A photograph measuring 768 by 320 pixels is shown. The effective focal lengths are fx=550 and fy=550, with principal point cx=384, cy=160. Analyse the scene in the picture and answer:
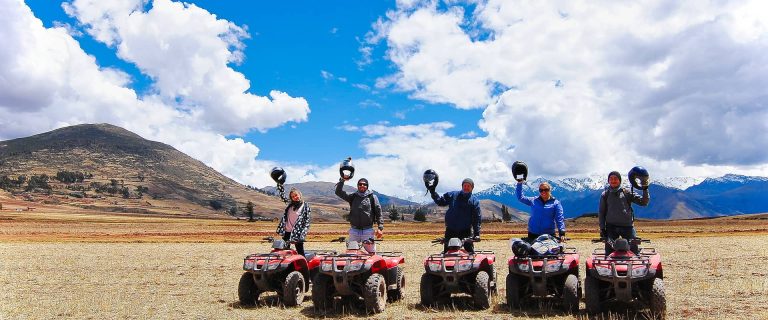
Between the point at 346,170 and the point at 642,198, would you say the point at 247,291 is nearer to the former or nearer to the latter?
the point at 346,170

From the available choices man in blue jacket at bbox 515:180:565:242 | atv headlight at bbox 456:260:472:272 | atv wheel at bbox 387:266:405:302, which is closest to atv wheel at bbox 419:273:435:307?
atv headlight at bbox 456:260:472:272

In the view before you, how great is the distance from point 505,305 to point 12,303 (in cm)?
1137

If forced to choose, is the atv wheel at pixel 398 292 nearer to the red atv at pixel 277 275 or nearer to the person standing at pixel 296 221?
the red atv at pixel 277 275

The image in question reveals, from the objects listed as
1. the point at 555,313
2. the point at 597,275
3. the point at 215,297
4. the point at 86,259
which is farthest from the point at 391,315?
the point at 86,259

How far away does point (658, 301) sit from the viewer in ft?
31.2

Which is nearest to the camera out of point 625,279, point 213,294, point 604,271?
point 625,279

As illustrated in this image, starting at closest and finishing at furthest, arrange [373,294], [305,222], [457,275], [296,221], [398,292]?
[373,294]
[457,275]
[398,292]
[296,221]
[305,222]

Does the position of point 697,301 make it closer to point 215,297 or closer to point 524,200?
point 524,200

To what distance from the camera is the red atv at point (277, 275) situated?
11.8 meters

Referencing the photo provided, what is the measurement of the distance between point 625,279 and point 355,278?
5.11 meters

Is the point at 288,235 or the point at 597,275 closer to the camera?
the point at 597,275

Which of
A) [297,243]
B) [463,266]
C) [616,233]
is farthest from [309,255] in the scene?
[616,233]

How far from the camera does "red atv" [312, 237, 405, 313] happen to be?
10.9 metres

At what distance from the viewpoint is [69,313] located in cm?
1155
